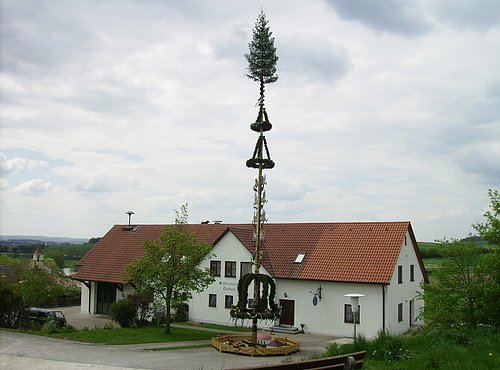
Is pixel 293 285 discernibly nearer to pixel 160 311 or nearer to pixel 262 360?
pixel 160 311

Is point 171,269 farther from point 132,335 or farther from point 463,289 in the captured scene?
point 463,289

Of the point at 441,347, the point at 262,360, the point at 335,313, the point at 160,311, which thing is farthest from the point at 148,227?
the point at 441,347

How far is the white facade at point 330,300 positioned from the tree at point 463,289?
864 cm

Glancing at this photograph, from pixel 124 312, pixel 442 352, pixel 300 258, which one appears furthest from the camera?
pixel 300 258

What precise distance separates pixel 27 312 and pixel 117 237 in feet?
44.1

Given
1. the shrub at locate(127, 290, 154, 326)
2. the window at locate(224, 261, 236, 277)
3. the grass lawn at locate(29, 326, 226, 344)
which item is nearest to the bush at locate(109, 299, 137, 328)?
the shrub at locate(127, 290, 154, 326)

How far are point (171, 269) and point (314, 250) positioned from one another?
10.2 metres

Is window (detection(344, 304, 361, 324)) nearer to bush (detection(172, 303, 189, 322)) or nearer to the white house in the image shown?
the white house

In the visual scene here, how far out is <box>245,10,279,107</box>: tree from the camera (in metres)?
22.3

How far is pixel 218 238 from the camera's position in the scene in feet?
116

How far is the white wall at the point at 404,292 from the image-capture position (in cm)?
2964

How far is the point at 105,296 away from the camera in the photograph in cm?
3884

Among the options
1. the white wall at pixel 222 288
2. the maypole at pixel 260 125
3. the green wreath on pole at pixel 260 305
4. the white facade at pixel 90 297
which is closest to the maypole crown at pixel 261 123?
the maypole at pixel 260 125

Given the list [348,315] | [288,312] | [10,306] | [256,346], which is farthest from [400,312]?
[10,306]
